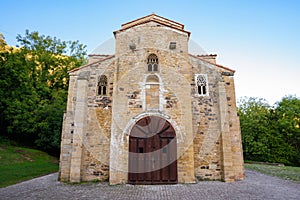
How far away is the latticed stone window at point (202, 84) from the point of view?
513 inches

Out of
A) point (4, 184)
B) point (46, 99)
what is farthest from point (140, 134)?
point (46, 99)

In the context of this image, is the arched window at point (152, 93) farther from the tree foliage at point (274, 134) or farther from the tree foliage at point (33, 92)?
the tree foliage at point (274, 134)

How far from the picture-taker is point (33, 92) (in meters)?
24.3

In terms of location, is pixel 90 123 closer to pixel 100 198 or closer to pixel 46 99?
pixel 100 198

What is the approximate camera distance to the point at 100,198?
8148 millimetres

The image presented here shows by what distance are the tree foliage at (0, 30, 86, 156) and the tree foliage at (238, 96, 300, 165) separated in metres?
24.2

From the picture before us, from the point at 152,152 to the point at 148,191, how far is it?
225 centimetres

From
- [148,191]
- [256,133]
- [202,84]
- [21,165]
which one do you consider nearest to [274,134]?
[256,133]

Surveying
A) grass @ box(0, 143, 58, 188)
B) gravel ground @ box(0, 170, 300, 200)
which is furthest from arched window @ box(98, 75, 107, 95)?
grass @ box(0, 143, 58, 188)

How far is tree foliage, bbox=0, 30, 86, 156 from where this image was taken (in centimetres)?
2291

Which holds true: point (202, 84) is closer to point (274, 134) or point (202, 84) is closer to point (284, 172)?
point (284, 172)

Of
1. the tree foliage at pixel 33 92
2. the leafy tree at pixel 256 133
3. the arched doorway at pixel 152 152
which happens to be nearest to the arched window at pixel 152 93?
the arched doorway at pixel 152 152

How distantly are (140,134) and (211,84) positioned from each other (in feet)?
17.6

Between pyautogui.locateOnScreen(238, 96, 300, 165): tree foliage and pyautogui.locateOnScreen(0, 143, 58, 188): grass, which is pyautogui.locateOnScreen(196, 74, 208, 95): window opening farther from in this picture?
pyautogui.locateOnScreen(238, 96, 300, 165): tree foliage
